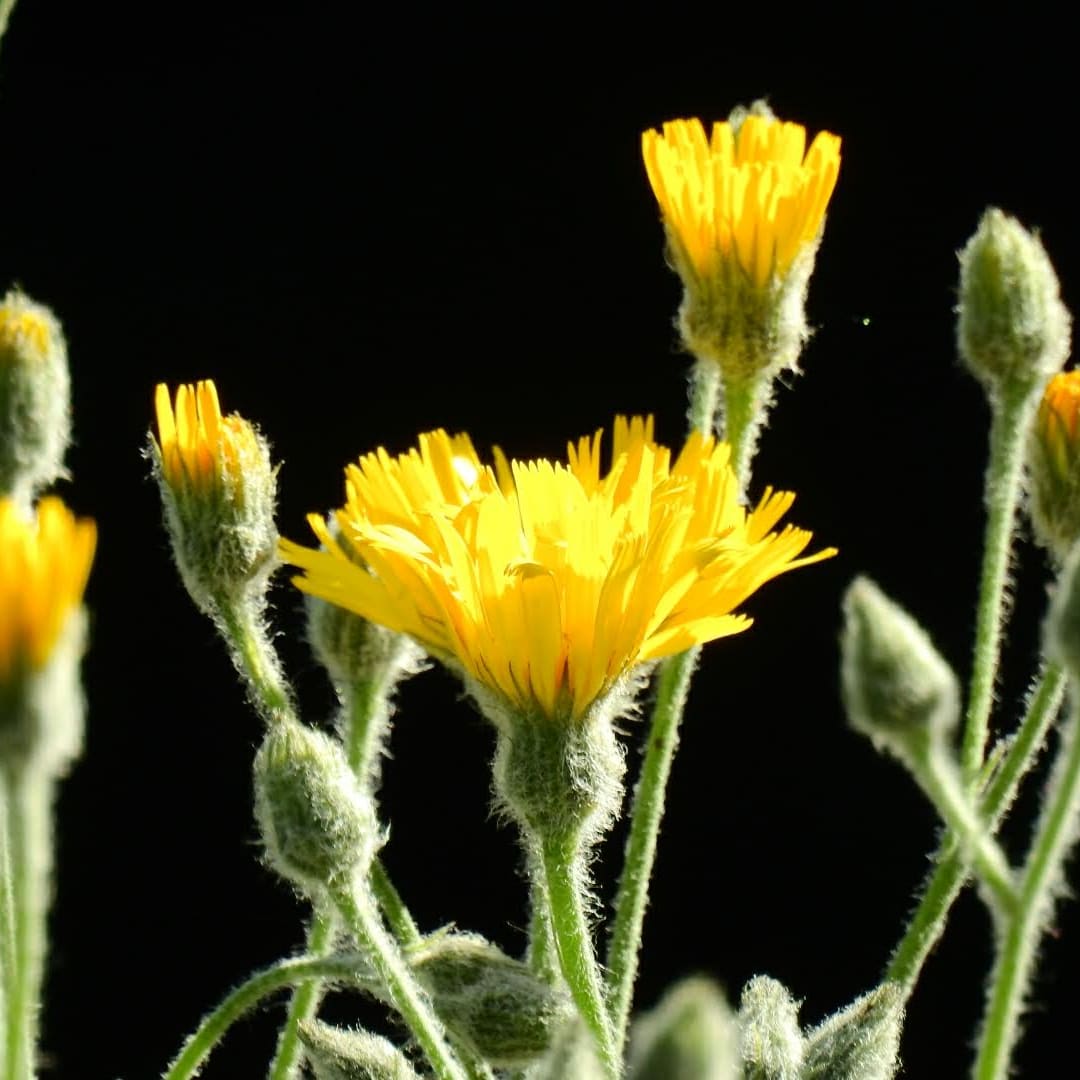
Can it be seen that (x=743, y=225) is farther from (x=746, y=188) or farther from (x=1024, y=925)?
(x=1024, y=925)

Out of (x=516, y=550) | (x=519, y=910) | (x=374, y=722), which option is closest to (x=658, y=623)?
(x=516, y=550)

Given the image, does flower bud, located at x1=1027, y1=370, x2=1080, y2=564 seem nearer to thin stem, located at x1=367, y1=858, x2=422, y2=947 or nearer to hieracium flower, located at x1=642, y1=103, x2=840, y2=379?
hieracium flower, located at x1=642, y1=103, x2=840, y2=379

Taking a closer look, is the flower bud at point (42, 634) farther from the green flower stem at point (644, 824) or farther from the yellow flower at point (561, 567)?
the green flower stem at point (644, 824)

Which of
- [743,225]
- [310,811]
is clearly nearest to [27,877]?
[310,811]

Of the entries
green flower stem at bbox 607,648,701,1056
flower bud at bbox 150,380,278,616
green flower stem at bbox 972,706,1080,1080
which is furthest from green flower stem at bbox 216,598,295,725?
green flower stem at bbox 972,706,1080,1080

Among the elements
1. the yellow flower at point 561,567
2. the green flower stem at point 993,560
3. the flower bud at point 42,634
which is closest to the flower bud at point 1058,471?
the green flower stem at point 993,560

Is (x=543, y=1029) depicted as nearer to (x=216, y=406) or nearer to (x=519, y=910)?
(x=216, y=406)
